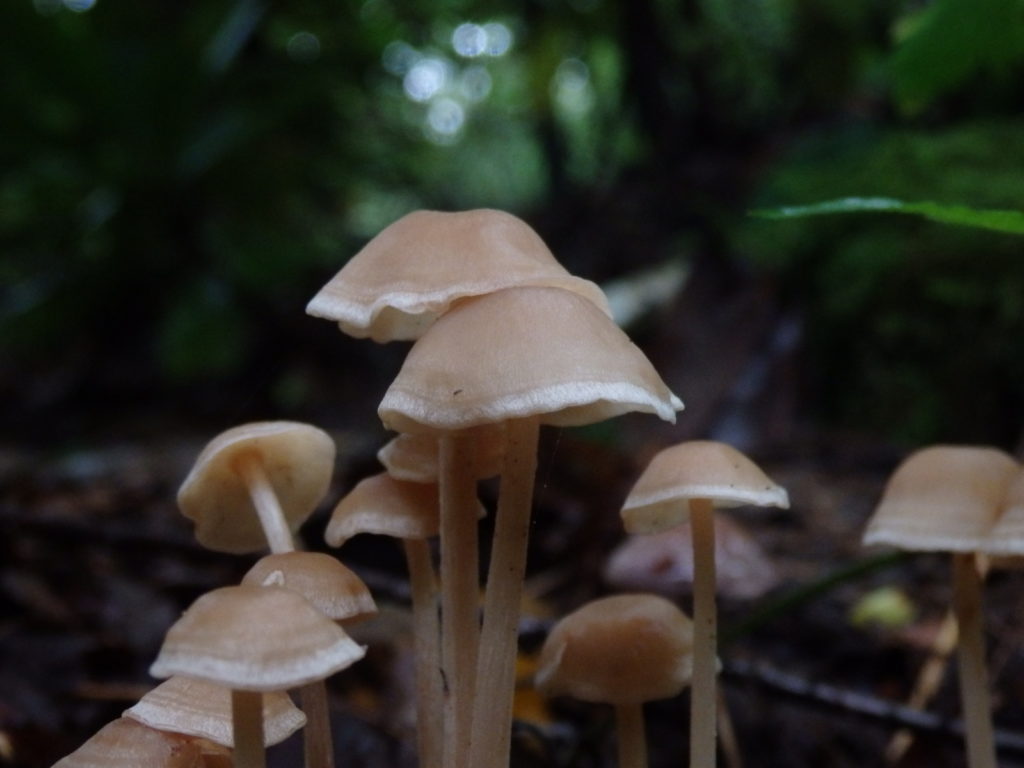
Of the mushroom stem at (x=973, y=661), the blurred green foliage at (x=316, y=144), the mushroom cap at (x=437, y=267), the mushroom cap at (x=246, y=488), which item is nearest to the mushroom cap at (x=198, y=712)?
the mushroom cap at (x=246, y=488)

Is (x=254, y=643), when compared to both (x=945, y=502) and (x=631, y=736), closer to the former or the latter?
(x=631, y=736)

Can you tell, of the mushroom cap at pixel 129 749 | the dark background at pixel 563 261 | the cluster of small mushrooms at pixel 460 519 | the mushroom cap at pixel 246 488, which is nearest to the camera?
the cluster of small mushrooms at pixel 460 519

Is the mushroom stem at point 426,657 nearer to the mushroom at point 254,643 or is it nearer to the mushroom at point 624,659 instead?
the mushroom at point 624,659

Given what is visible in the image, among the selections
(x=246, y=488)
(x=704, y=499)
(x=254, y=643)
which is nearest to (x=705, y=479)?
(x=704, y=499)

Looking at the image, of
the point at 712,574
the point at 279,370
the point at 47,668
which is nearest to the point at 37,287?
the point at 279,370

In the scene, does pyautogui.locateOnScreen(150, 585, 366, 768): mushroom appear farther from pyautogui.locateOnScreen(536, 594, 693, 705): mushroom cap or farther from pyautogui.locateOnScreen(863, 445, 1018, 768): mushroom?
pyautogui.locateOnScreen(863, 445, 1018, 768): mushroom

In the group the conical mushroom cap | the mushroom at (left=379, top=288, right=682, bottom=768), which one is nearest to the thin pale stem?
the mushroom at (left=379, top=288, right=682, bottom=768)
